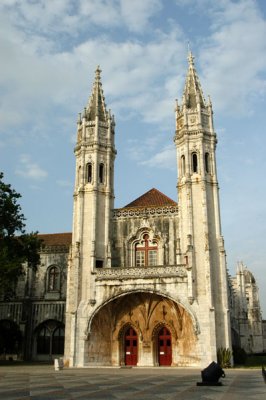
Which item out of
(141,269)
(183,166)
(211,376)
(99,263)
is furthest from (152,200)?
(211,376)

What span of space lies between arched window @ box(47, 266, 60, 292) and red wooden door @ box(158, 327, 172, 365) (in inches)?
468

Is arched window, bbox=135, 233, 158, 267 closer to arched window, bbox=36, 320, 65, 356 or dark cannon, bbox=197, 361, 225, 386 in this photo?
arched window, bbox=36, 320, 65, 356

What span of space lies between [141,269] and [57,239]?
14.7 m

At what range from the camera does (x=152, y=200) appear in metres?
36.1

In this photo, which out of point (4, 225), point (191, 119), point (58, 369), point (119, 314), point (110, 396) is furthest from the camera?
point (191, 119)

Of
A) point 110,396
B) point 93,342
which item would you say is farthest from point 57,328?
point 110,396

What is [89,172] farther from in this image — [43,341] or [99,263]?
[43,341]

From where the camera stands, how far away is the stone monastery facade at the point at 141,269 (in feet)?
96.6

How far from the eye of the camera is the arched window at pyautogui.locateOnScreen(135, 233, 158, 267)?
3275cm

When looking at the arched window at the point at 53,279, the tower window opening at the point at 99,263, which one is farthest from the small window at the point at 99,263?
the arched window at the point at 53,279

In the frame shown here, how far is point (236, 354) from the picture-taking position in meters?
32.0

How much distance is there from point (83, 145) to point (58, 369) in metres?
17.1

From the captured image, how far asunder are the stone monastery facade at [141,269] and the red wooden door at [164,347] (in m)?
0.07

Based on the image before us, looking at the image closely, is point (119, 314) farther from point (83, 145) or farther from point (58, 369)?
point (83, 145)
